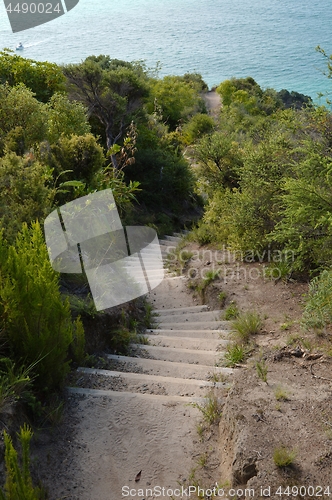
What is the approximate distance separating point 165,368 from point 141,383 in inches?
20.6

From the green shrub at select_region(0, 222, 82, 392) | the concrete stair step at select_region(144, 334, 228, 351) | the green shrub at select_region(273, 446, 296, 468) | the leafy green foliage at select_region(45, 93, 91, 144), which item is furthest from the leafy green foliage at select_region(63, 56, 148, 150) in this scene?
the green shrub at select_region(273, 446, 296, 468)

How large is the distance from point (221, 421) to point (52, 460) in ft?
4.81

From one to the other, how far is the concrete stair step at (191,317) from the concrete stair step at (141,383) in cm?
247

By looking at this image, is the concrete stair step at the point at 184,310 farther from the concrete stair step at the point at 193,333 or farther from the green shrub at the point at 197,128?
the green shrub at the point at 197,128

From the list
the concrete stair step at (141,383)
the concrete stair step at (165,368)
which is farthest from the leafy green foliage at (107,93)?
the concrete stair step at (141,383)

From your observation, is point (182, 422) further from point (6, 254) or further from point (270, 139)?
point (270, 139)

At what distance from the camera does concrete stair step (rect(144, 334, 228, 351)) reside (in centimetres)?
565

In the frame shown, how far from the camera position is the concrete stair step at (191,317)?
7094 mm

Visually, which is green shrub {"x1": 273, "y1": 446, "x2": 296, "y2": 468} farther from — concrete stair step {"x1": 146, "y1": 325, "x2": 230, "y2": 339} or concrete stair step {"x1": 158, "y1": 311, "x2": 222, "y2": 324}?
concrete stair step {"x1": 158, "y1": 311, "x2": 222, "y2": 324}

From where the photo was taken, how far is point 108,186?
8070mm

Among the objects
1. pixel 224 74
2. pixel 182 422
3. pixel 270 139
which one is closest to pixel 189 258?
pixel 270 139

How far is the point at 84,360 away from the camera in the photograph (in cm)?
475

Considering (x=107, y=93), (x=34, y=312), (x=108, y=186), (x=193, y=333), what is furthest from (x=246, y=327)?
(x=107, y=93)

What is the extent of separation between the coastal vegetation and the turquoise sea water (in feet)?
43.2
